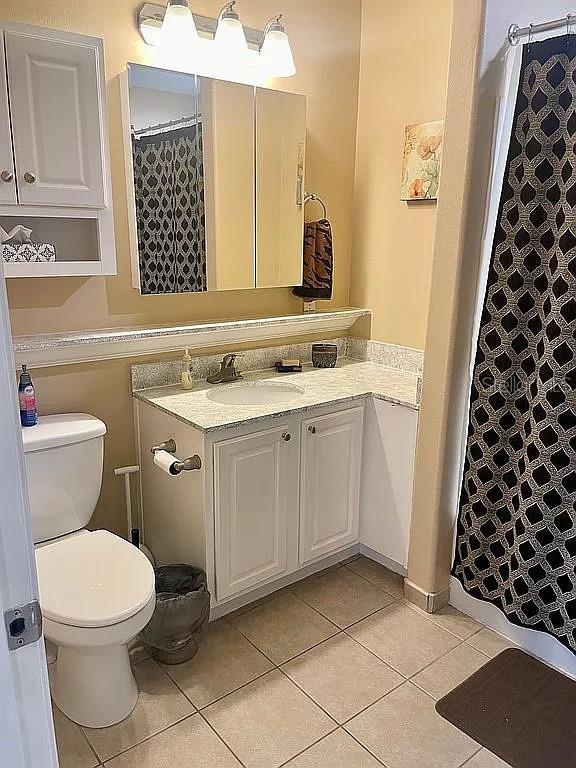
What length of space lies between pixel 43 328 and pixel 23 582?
1.63 metres

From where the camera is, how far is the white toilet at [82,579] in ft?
5.74

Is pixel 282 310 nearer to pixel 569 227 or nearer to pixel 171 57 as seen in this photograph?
pixel 171 57

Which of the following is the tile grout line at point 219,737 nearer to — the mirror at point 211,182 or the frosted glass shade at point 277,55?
the mirror at point 211,182

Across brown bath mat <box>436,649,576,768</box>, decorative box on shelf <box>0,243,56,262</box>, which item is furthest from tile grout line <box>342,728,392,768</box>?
decorative box on shelf <box>0,243,56,262</box>

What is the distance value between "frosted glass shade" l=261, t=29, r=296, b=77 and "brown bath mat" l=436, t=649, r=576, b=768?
2.47 m

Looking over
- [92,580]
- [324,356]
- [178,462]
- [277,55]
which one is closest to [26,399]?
[178,462]

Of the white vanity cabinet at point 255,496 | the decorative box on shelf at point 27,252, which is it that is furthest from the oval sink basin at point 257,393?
the decorative box on shelf at point 27,252

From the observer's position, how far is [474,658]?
2201 millimetres

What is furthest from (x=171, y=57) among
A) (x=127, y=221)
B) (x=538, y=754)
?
(x=538, y=754)

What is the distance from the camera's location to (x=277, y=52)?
2.50 meters

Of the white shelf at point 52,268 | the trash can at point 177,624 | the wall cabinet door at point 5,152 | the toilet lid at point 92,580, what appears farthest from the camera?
the trash can at point 177,624

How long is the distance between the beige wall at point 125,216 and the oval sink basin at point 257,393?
349 mm

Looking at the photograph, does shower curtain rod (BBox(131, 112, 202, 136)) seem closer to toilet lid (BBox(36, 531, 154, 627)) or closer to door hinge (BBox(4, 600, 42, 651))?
toilet lid (BBox(36, 531, 154, 627))

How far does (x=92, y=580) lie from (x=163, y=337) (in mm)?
991
